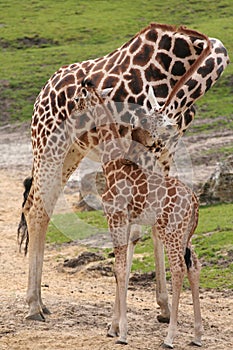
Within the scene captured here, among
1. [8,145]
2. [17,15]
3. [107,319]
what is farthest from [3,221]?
[17,15]

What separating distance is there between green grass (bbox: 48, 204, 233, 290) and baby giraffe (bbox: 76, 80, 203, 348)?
2747mm

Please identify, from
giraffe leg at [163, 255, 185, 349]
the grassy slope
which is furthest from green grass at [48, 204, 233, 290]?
the grassy slope

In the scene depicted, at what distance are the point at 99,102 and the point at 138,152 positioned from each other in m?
0.99

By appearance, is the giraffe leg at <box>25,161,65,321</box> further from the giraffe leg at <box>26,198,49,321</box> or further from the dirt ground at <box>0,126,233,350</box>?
the dirt ground at <box>0,126,233,350</box>

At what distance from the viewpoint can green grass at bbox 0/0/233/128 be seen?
29.1m

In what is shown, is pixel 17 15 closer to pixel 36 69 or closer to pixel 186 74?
pixel 36 69

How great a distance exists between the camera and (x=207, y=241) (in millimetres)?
12758

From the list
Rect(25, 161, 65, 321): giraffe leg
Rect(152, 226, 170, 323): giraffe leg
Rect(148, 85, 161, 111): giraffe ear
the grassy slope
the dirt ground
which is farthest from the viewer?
the grassy slope

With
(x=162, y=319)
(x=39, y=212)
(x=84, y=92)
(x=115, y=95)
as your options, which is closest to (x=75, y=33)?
(x=39, y=212)

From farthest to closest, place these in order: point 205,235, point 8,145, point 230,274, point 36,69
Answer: point 36,69, point 8,145, point 205,235, point 230,274

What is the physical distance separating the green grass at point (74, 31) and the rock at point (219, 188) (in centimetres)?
1048

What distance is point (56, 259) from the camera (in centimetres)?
1327

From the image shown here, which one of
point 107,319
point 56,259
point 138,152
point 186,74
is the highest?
point 186,74

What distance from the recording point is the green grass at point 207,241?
452 inches
